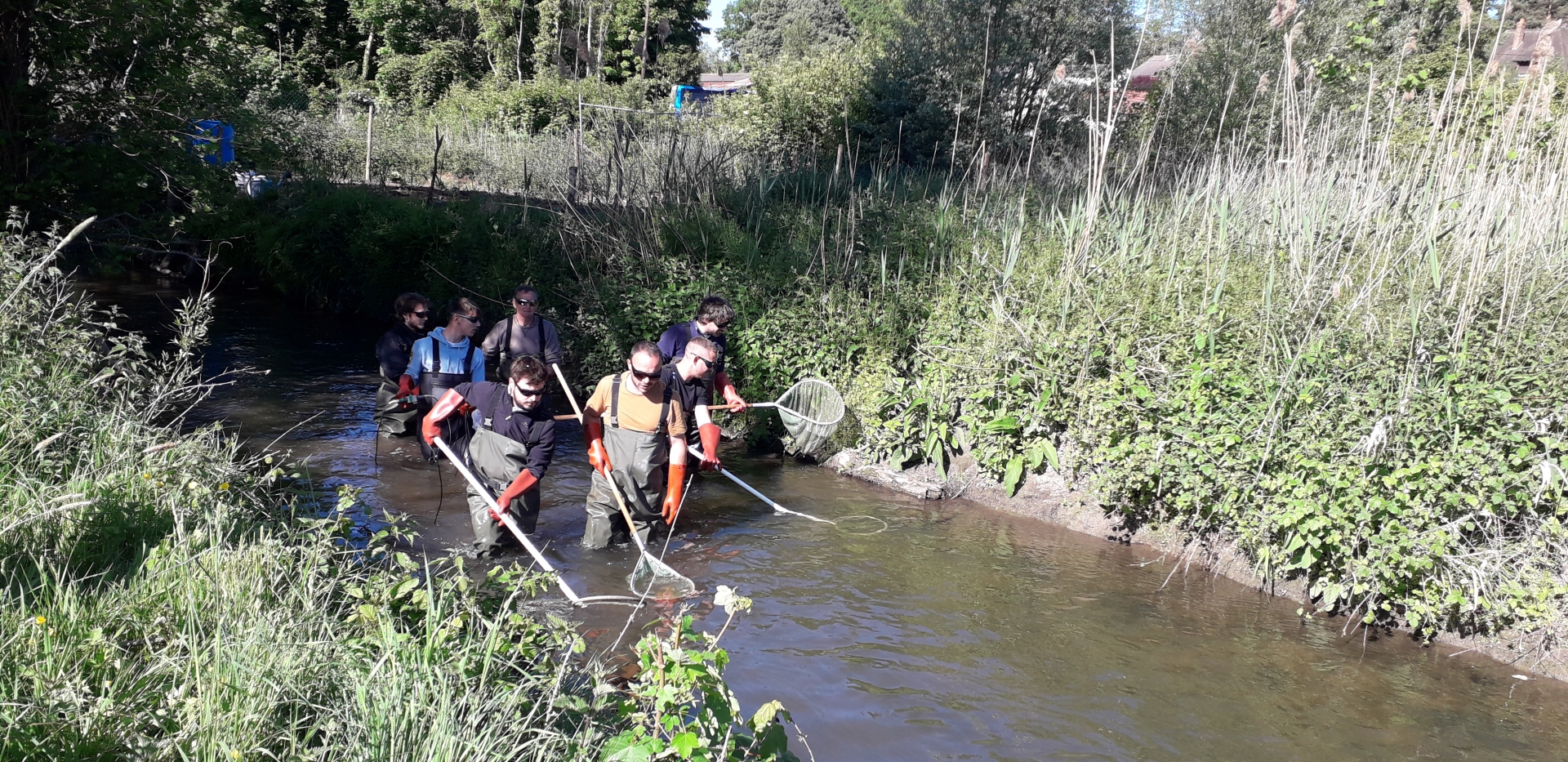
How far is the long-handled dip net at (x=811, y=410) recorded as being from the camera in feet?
30.2

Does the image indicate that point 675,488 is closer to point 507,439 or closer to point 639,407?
point 639,407

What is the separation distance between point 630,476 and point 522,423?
0.82 m

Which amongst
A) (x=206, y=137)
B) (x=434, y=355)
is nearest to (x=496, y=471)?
(x=434, y=355)

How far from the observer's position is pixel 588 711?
12.2 ft

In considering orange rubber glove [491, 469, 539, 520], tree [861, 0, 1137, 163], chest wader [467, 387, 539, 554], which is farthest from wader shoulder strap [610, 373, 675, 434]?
tree [861, 0, 1137, 163]

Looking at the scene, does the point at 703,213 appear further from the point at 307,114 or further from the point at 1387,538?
the point at 307,114

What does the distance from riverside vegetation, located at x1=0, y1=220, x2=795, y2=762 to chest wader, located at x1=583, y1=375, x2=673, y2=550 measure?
1781mm

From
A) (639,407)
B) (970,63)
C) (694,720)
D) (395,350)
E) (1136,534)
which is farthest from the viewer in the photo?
(970,63)

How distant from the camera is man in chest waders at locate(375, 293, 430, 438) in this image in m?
8.30

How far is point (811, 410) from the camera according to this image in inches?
373

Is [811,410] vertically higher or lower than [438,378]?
lower

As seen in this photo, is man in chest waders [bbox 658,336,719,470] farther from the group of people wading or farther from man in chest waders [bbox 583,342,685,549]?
man in chest waders [bbox 583,342,685,549]

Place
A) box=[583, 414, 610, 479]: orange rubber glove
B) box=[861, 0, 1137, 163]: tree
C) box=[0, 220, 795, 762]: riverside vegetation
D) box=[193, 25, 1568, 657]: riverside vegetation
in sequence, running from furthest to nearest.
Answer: box=[861, 0, 1137, 163]: tree, box=[583, 414, 610, 479]: orange rubber glove, box=[193, 25, 1568, 657]: riverside vegetation, box=[0, 220, 795, 762]: riverside vegetation

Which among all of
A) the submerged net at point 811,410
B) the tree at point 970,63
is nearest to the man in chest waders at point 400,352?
the submerged net at point 811,410
